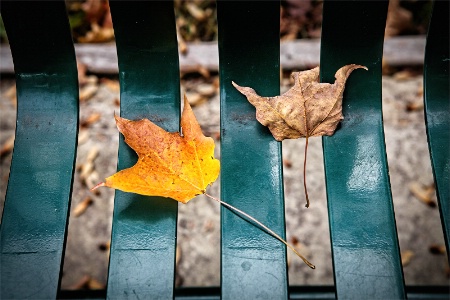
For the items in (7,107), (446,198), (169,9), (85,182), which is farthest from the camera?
(7,107)

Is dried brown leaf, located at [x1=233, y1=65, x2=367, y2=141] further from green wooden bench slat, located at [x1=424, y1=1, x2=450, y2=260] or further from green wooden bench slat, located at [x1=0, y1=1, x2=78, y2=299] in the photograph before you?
green wooden bench slat, located at [x1=0, y1=1, x2=78, y2=299]

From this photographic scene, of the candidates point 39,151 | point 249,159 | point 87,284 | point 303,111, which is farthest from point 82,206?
point 303,111

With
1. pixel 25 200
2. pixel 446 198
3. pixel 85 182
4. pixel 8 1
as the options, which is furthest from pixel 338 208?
pixel 85 182

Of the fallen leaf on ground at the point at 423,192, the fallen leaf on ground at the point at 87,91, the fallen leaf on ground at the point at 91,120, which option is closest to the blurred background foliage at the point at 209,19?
the fallen leaf on ground at the point at 87,91

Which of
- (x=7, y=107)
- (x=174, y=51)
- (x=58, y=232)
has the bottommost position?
(x=58, y=232)

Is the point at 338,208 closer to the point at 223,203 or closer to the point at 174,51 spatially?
the point at 223,203

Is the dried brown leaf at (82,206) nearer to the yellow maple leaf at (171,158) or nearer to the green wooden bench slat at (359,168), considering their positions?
the yellow maple leaf at (171,158)

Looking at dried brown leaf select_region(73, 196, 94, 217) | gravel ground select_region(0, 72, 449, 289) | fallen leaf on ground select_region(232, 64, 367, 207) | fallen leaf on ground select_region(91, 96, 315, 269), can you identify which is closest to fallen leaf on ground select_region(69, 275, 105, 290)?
gravel ground select_region(0, 72, 449, 289)

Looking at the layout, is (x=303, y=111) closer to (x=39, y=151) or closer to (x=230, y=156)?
(x=230, y=156)
